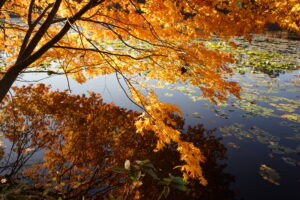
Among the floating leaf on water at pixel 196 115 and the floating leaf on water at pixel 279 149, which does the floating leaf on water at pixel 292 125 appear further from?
the floating leaf on water at pixel 196 115

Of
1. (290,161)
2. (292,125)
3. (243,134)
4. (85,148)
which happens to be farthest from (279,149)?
(85,148)

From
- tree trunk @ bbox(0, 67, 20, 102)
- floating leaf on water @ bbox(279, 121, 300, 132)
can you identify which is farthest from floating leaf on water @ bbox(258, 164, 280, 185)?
tree trunk @ bbox(0, 67, 20, 102)

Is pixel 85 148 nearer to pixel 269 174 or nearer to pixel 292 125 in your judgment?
pixel 269 174

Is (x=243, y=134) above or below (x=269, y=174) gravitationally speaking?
above

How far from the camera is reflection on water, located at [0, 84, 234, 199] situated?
4.70 m

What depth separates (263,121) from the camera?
7.53m

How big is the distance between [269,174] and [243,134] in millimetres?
1823

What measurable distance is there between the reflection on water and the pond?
49 millimetres

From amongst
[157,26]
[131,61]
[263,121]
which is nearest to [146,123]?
[131,61]

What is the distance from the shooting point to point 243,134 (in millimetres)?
6875

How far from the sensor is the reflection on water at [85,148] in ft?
15.4

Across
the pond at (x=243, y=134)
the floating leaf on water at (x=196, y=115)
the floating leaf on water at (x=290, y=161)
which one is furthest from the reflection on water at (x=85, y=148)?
the floating leaf on water at (x=290, y=161)

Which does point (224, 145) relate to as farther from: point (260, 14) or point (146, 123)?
point (260, 14)

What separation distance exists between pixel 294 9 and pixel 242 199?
598 centimetres
